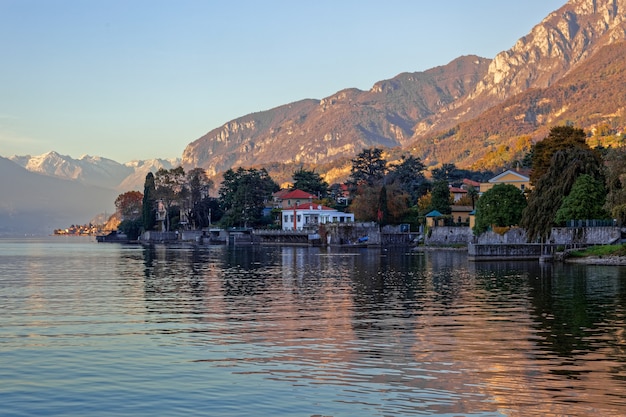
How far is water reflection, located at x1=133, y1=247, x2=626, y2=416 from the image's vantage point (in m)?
18.5

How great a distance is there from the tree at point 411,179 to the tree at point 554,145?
59.4 m

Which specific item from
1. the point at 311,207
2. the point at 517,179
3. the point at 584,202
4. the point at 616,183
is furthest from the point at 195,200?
the point at 616,183

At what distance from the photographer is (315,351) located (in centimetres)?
2420

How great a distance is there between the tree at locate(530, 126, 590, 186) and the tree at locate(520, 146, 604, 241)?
1046cm

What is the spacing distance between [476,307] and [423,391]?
1886cm

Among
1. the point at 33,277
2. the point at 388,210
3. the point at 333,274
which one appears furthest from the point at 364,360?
the point at 388,210

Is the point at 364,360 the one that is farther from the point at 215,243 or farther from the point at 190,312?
the point at 215,243

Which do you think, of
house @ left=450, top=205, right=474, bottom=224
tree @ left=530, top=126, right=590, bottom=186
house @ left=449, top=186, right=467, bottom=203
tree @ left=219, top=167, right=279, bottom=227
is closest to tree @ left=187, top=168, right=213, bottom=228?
tree @ left=219, top=167, right=279, bottom=227

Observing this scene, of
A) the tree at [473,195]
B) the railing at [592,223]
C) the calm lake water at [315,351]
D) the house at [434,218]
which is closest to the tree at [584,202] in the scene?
the railing at [592,223]

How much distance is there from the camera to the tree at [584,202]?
80125 mm

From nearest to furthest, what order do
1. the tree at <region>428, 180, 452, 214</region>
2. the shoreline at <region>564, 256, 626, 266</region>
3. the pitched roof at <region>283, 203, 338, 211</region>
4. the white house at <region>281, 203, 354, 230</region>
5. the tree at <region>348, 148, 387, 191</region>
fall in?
the shoreline at <region>564, 256, 626, 266</region> → the tree at <region>428, 180, 452, 214</region> → the white house at <region>281, 203, 354, 230</region> → the pitched roof at <region>283, 203, 338, 211</region> → the tree at <region>348, 148, 387, 191</region>

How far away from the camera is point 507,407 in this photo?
1738 centimetres

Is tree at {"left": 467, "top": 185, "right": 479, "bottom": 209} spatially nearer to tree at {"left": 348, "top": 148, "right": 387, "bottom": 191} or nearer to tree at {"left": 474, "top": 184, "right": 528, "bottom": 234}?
tree at {"left": 474, "top": 184, "right": 528, "bottom": 234}

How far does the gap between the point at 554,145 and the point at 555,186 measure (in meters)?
16.4
